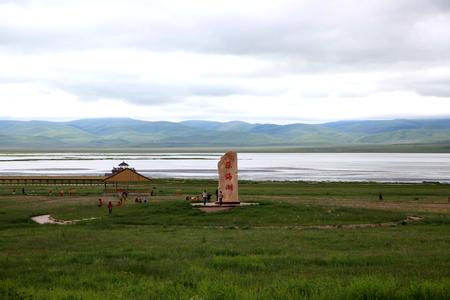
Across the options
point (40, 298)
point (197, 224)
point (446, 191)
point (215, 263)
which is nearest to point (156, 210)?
point (197, 224)

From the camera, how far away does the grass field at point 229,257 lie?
1170 cm

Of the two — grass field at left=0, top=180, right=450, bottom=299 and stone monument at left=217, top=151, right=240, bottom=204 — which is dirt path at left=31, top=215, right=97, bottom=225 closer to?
grass field at left=0, top=180, right=450, bottom=299

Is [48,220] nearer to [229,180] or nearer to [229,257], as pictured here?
[229,180]

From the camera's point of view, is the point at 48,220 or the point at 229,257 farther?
the point at 48,220

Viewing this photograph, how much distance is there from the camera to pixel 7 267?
15.9 metres

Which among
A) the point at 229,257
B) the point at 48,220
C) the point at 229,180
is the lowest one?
the point at 48,220

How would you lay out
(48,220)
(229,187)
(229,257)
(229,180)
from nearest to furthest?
(229,257)
(48,220)
(229,180)
(229,187)

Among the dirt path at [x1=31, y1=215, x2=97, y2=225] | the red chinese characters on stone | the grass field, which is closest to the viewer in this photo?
the grass field

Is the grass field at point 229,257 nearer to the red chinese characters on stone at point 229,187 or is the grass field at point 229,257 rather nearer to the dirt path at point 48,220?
the dirt path at point 48,220

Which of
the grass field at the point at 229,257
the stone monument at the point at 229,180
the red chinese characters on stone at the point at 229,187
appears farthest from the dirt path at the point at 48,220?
the red chinese characters on stone at the point at 229,187

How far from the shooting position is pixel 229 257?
1722 cm

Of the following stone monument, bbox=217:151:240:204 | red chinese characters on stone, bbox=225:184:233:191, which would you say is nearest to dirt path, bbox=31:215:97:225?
stone monument, bbox=217:151:240:204

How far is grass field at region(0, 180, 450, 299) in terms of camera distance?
460 inches

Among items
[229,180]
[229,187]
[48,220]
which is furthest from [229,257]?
[229,187]
